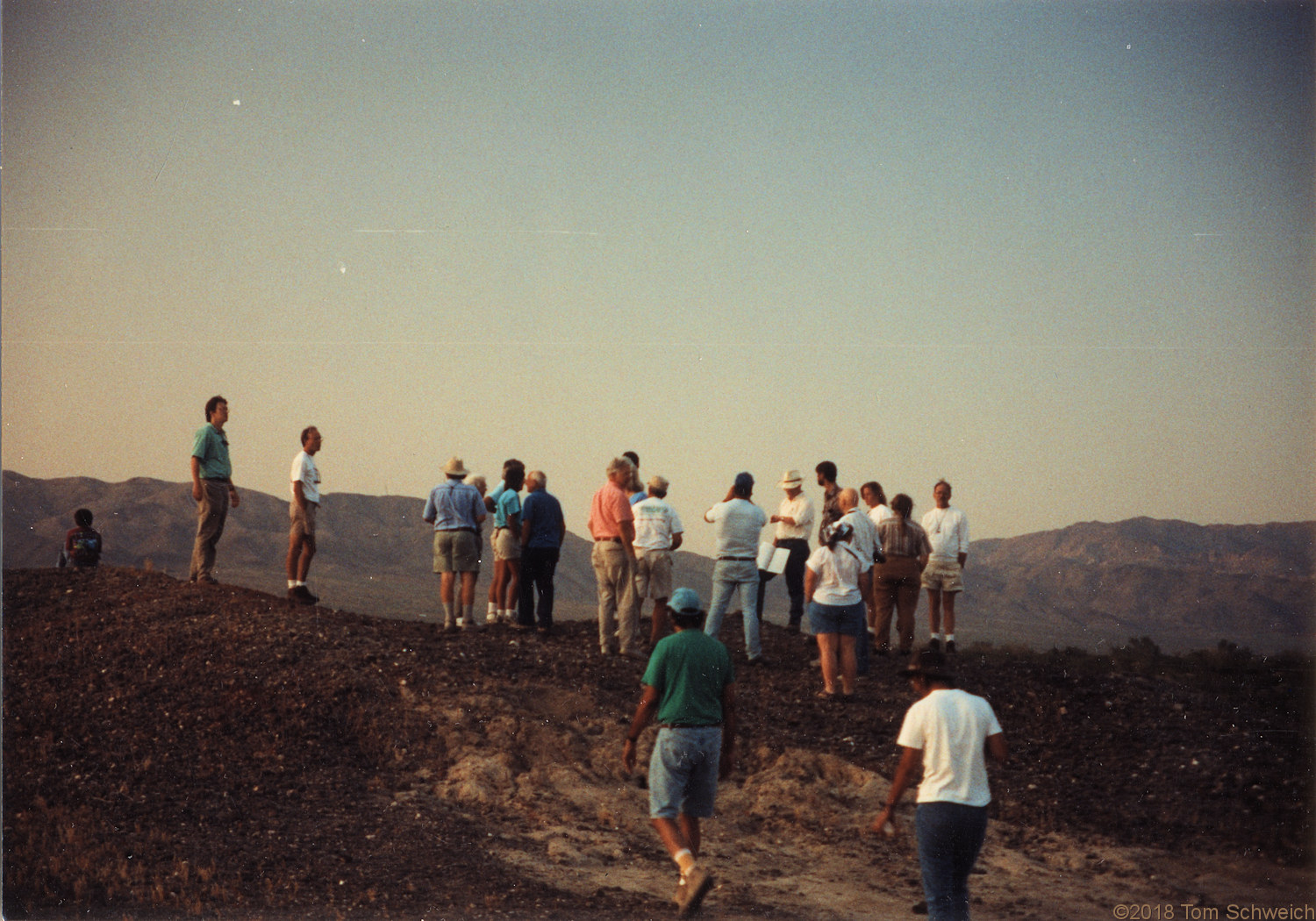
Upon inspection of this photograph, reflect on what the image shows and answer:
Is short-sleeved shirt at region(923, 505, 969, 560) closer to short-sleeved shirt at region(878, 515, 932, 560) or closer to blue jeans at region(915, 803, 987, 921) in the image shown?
short-sleeved shirt at region(878, 515, 932, 560)

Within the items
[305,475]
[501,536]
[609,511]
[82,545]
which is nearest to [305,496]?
[305,475]

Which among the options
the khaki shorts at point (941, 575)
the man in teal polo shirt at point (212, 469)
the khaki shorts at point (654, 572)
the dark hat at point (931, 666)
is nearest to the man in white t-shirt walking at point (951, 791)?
the dark hat at point (931, 666)

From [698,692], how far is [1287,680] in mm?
12017

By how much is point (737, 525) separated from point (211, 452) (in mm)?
5812

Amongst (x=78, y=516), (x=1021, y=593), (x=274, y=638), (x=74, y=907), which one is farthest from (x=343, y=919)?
(x=1021, y=593)

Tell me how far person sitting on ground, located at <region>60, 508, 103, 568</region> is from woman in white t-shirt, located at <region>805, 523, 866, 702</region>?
10.9 m

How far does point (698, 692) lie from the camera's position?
22.4ft

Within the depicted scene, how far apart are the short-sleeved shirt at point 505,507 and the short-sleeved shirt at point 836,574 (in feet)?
11.8

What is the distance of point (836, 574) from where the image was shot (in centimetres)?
1063

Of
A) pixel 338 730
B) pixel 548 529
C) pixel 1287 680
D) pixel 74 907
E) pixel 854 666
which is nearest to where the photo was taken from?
pixel 74 907

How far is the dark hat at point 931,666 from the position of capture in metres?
5.91

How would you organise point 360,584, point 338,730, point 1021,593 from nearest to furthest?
point 338,730, point 360,584, point 1021,593

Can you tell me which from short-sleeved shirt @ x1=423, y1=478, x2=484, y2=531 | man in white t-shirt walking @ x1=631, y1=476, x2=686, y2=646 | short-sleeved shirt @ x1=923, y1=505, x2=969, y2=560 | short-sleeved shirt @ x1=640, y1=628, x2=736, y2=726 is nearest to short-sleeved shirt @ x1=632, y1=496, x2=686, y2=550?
man in white t-shirt walking @ x1=631, y1=476, x2=686, y2=646

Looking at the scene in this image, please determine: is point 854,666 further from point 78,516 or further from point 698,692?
point 78,516
